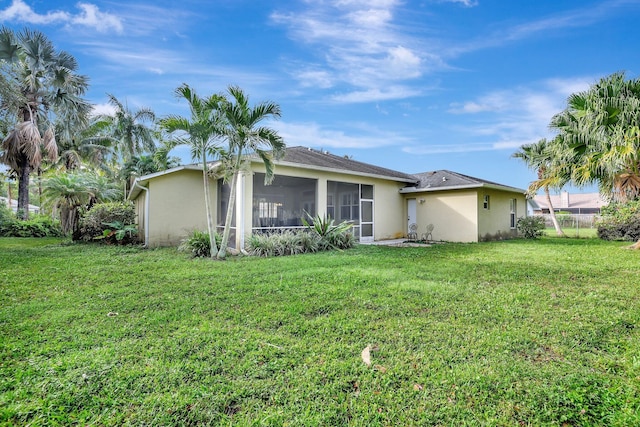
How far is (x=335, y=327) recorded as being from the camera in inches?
146

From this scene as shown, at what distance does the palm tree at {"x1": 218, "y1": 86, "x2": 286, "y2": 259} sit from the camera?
8125 mm

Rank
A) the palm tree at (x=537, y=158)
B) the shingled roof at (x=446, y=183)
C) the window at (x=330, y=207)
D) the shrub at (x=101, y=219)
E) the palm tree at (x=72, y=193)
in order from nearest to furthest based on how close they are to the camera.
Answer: the window at (x=330, y=207) → the shrub at (x=101, y=219) → the shingled roof at (x=446, y=183) → the palm tree at (x=72, y=193) → the palm tree at (x=537, y=158)

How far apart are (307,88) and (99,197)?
12216mm

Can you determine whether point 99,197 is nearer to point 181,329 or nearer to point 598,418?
point 181,329

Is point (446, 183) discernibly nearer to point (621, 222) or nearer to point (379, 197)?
point (379, 197)

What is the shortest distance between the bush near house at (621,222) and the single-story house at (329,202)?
12.1 feet

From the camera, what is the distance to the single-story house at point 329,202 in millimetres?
10867

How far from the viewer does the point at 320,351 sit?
3.11 m

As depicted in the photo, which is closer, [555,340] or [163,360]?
[163,360]

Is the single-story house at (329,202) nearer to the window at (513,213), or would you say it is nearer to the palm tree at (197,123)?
the window at (513,213)

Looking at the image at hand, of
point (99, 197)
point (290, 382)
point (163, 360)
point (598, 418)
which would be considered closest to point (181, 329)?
point (163, 360)

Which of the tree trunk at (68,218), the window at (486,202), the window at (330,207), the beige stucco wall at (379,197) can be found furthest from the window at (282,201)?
the tree trunk at (68,218)

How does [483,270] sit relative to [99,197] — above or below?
below

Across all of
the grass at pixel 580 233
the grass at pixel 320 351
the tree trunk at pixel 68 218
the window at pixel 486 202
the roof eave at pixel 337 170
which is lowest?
the grass at pixel 320 351
